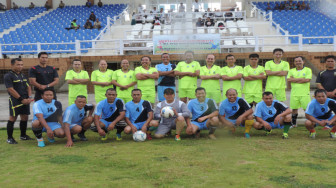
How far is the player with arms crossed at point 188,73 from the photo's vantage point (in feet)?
23.5

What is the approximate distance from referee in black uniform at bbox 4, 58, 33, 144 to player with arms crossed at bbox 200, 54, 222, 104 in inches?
139

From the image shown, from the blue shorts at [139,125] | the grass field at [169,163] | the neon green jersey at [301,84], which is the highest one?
the neon green jersey at [301,84]

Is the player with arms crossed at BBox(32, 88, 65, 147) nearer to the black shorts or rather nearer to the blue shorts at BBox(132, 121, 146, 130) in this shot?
the black shorts

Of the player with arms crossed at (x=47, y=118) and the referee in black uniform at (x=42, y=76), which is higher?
the referee in black uniform at (x=42, y=76)

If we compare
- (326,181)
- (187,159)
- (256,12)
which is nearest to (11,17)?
(256,12)

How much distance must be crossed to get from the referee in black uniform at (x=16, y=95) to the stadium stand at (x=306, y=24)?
1435cm

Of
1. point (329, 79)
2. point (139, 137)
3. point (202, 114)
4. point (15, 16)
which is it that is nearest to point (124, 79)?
point (139, 137)

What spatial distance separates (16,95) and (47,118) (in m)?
0.71

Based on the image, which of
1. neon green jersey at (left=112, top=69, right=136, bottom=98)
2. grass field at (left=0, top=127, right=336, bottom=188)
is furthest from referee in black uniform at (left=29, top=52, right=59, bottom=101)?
neon green jersey at (left=112, top=69, right=136, bottom=98)

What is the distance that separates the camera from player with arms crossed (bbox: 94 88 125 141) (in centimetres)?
615

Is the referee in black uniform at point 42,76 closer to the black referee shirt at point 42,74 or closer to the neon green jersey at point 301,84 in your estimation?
the black referee shirt at point 42,74

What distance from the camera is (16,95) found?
6012 mm

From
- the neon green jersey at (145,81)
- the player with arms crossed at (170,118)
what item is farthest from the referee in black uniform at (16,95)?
the player with arms crossed at (170,118)

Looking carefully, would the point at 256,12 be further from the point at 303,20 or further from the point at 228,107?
the point at 228,107
